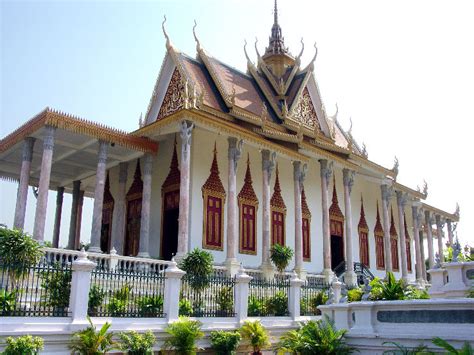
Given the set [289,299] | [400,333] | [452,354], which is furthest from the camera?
[289,299]

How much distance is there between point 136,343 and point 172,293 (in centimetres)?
144

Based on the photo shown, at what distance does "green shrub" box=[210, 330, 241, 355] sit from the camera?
960cm

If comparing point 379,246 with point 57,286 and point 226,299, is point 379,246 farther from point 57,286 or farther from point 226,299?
point 57,286

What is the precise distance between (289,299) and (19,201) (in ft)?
28.3

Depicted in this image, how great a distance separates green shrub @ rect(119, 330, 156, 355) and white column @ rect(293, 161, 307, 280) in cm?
985

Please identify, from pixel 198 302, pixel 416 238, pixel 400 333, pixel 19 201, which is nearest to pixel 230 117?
pixel 19 201

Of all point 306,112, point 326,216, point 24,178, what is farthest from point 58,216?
point 306,112

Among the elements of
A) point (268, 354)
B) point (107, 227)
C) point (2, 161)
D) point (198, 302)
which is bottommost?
point (268, 354)

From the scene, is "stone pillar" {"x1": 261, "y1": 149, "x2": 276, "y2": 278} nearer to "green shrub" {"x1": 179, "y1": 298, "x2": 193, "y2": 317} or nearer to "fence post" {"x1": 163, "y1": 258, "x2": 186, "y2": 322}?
"green shrub" {"x1": 179, "y1": 298, "x2": 193, "y2": 317}

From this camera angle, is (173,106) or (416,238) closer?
(173,106)

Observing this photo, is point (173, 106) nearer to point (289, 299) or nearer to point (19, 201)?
point (19, 201)

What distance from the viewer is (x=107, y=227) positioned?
19.7 metres

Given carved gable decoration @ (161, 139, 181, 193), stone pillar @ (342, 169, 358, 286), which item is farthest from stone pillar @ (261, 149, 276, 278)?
stone pillar @ (342, 169, 358, 286)

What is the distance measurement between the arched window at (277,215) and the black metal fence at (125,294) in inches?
365
